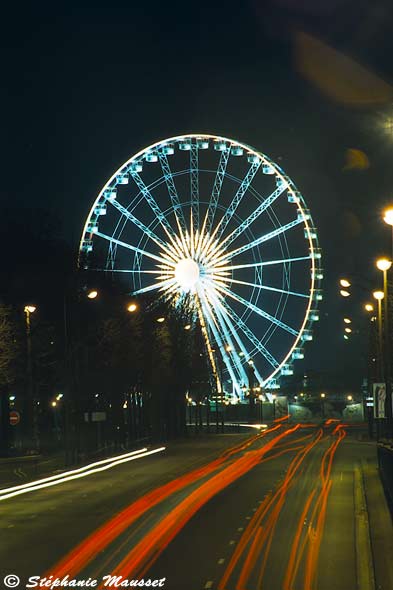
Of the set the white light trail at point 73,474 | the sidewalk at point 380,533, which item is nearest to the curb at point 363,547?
the sidewalk at point 380,533

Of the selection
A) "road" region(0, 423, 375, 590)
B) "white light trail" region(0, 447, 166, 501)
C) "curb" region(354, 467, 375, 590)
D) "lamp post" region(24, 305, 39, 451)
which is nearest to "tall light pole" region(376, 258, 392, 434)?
"road" region(0, 423, 375, 590)

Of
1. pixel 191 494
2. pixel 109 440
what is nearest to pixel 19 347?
pixel 109 440

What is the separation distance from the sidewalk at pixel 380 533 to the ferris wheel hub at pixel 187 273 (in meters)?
28.6

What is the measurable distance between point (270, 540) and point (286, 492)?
43.0 ft

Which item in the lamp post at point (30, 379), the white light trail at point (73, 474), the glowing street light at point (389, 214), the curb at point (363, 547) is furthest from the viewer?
the lamp post at point (30, 379)

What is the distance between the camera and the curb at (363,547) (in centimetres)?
1675

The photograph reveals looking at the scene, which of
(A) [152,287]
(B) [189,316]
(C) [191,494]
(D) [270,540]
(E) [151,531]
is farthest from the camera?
(B) [189,316]

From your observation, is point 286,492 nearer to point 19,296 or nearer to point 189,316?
point 19,296

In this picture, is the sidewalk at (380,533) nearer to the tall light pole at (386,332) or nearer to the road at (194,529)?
the road at (194,529)

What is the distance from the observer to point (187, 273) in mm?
66562

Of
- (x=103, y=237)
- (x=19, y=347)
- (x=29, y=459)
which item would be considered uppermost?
(x=103, y=237)

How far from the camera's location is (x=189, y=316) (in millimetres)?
98875

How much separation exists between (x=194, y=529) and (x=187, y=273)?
4279 centimetres

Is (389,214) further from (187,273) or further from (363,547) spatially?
(187,273)
